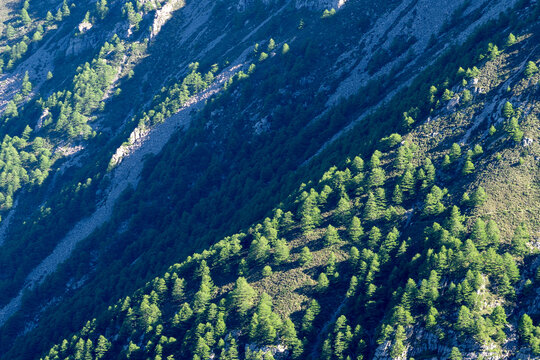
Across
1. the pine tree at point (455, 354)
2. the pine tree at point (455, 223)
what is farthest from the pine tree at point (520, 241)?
the pine tree at point (455, 354)

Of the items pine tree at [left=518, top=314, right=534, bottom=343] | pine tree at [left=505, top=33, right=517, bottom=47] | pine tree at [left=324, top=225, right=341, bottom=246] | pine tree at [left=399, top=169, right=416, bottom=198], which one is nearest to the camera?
pine tree at [left=518, top=314, right=534, bottom=343]

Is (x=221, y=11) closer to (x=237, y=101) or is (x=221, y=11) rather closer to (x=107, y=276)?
(x=237, y=101)

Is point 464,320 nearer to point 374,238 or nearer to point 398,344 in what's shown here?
point 398,344

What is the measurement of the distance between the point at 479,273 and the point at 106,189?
111 m

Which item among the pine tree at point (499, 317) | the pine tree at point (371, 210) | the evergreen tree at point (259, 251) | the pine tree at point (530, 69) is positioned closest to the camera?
the pine tree at point (499, 317)

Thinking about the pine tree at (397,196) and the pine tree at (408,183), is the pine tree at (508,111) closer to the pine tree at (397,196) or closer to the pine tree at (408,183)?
the pine tree at (408,183)

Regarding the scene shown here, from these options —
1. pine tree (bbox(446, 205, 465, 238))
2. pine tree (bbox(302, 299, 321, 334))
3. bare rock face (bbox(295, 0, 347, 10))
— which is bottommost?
pine tree (bbox(446, 205, 465, 238))

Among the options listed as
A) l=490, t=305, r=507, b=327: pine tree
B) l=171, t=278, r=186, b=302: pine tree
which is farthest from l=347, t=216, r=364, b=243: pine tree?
l=171, t=278, r=186, b=302: pine tree

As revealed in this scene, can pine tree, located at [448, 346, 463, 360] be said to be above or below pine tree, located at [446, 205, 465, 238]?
below

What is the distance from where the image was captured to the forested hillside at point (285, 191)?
7856 cm

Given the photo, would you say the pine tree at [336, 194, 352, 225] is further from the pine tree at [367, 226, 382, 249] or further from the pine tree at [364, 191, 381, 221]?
the pine tree at [367, 226, 382, 249]

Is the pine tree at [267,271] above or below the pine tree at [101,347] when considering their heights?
below

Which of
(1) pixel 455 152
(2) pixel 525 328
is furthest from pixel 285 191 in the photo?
(2) pixel 525 328

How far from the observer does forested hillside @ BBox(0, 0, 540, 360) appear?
7856 cm
